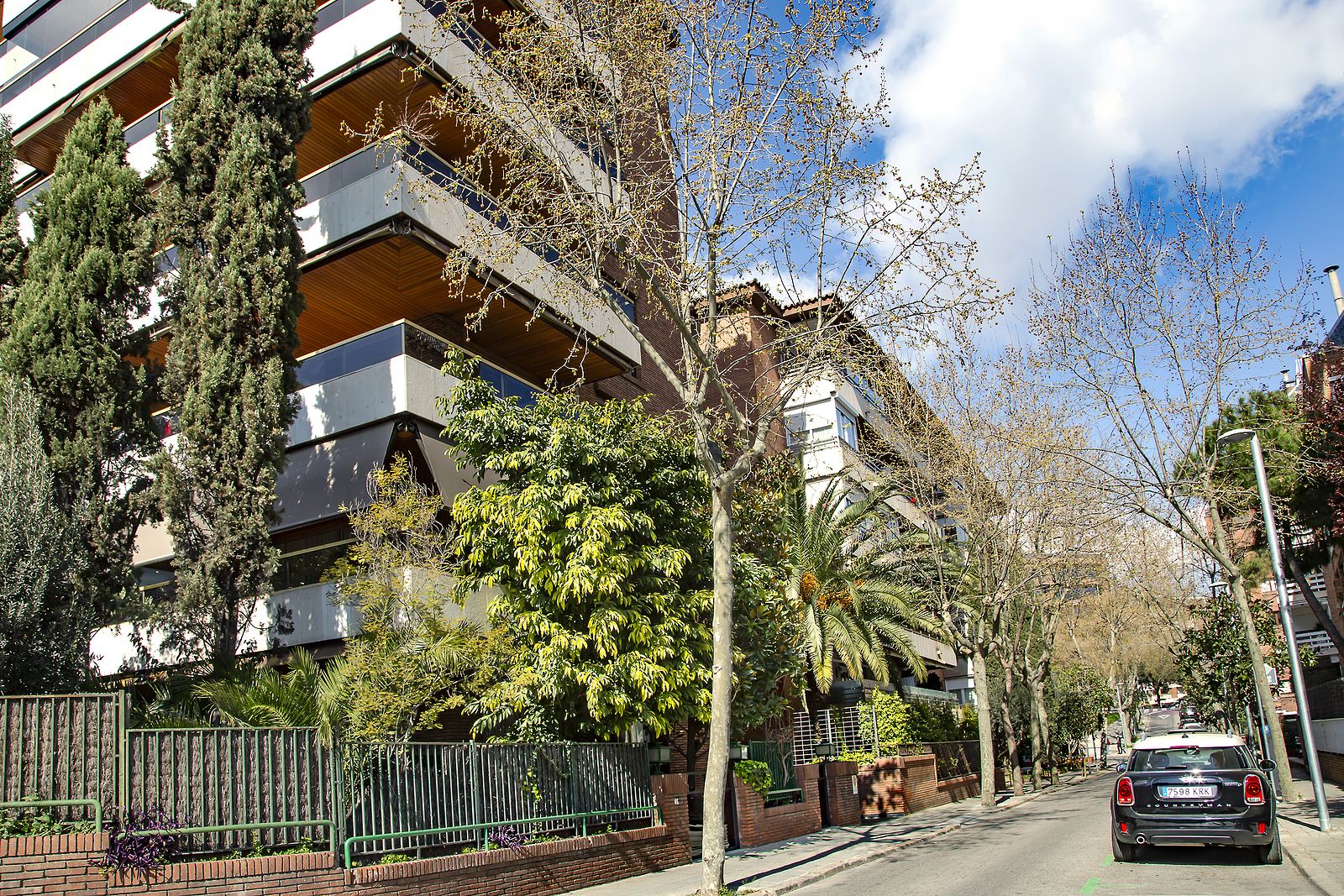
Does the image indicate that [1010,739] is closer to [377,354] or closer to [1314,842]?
[1314,842]

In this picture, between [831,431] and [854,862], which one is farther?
[831,431]

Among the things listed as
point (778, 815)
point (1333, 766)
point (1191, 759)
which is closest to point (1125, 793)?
point (1191, 759)

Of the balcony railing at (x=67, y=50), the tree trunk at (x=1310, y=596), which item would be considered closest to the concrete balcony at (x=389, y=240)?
the balcony railing at (x=67, y=50)

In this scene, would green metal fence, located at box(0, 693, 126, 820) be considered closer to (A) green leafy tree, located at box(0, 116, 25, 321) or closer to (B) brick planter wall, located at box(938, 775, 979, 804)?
(A) green leafy tree, located at box(0, 116, 25, 321)

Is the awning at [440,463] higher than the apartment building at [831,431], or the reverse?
the apartment building at [831,431]

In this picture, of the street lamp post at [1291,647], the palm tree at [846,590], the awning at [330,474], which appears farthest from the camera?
the palm tree at [846,590]

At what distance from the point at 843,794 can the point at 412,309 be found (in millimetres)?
14089

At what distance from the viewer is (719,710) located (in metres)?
12.3

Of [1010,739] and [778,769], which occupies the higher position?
[778,769]

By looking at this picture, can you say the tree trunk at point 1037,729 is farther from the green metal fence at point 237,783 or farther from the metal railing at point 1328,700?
the green metal fence at point 237,783

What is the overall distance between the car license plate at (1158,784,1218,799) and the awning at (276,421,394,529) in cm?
1252

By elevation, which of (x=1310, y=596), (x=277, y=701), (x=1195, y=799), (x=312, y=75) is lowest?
(x=1195, y=799)

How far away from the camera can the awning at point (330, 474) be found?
1744 centimetres

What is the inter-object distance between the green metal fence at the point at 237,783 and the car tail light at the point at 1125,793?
377 inches
